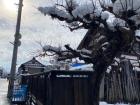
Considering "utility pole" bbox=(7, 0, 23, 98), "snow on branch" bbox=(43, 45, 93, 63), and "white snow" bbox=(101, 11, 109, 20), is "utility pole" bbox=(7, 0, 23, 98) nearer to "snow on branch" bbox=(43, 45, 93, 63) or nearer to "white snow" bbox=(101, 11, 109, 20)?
"snow on branch" bbox=(43, 45, 93, 63)

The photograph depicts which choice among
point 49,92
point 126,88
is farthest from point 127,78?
point 49,92

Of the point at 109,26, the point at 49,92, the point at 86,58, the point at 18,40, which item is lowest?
the point at 49,92

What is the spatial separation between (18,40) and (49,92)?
11.5 metres

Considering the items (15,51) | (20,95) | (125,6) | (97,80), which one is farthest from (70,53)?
(15,51)

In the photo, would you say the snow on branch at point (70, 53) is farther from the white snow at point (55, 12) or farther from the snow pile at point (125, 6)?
the snow pile at point (125, 6)

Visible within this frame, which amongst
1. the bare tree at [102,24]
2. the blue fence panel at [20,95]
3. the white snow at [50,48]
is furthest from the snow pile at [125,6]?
the blue fence panel at [20,95]

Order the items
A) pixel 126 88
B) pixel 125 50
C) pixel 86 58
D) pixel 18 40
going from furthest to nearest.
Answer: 1. pixel 18 40
2. pixel 126 88
3. pixel 86 58
4. pixel 125 50

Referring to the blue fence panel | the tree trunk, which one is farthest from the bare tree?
the blue fence panel

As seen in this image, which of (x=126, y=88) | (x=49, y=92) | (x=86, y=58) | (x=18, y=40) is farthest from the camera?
(x=18, y=40)

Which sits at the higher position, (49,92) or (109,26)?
(109,26)

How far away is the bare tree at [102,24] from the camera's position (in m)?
7.02

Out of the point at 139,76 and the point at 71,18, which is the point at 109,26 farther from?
the point at 139,76

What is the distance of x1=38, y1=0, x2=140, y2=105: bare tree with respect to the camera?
7.02 m

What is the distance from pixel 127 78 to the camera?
666 inches
